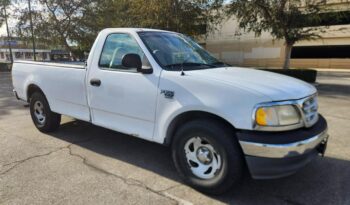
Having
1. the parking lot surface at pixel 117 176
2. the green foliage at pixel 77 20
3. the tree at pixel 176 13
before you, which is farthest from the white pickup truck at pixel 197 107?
the green foliage at pixel 77 20

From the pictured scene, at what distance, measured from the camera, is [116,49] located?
449 cm

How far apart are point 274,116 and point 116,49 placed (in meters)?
2.49

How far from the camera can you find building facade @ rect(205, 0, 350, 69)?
3203cm

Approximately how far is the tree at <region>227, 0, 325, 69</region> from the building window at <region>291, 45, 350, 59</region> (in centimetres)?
1969

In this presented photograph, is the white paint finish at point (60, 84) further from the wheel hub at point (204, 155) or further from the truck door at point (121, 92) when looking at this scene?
the wheel hub at point (204, 155)

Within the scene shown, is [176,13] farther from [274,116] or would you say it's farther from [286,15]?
[274,116]

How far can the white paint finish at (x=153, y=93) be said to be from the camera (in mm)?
3170

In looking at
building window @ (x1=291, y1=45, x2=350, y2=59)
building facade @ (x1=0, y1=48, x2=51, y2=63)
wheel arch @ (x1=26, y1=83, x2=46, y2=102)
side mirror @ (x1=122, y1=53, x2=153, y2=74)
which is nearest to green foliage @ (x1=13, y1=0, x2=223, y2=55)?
building facade @ (x1=0, y1=48, x2=51, y2=63)

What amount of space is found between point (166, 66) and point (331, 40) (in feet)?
111

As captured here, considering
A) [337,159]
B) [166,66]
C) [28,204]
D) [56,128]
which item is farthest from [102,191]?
[337,159]

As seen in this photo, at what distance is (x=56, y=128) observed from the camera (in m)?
5.99

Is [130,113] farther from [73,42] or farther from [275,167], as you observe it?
[73,42]

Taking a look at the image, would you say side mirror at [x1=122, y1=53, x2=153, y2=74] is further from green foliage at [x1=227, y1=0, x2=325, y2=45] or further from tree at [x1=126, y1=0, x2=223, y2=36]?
tree at [x1=126, y1=0, x2=223, y2=36]

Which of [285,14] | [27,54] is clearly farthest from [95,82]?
[27,54]
